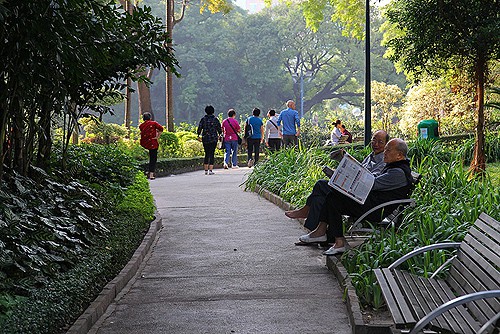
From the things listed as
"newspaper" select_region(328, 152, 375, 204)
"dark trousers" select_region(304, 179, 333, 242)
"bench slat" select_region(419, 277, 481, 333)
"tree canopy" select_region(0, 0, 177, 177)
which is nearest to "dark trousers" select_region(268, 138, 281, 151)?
"tree canopy" select_region(0, 0, 177, 177)

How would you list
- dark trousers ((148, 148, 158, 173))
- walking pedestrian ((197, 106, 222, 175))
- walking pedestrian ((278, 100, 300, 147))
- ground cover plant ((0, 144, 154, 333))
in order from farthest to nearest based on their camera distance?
walking pedestrian ((278, 100, 300, 147)), walking pedestrian ((197, 106, 222, 175)), dark trousers ((148, 148, 158, 173)), ground cover plant ((0, 144, 154, 333))

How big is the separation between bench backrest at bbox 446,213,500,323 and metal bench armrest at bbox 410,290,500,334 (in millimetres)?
466

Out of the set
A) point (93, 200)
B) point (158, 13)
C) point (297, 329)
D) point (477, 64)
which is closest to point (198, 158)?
point (477, 64)

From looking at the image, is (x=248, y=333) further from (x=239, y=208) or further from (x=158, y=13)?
(x=158, y=13)

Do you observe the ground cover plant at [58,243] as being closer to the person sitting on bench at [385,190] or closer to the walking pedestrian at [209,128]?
the person sitting on bench at [385,190]

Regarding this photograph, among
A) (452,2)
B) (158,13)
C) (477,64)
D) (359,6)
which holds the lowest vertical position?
(477,64)

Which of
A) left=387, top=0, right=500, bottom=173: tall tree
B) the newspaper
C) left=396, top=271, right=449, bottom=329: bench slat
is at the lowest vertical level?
left=396, top=271, right=449, bottom=329: bench slat

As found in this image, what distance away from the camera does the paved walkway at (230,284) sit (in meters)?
5.93

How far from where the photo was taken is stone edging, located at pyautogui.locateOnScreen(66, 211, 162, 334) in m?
5.53

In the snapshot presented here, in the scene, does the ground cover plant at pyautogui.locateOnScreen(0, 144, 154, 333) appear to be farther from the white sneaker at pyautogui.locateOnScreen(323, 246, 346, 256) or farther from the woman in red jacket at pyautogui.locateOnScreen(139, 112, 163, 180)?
the woman in red jacket at pyautogui.locateOnScreen(139, 112, 163, 180)

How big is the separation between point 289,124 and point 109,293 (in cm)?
1444

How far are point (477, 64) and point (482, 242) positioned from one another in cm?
1192

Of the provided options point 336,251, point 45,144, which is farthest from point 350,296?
point 45,144

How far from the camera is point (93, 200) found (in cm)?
933
